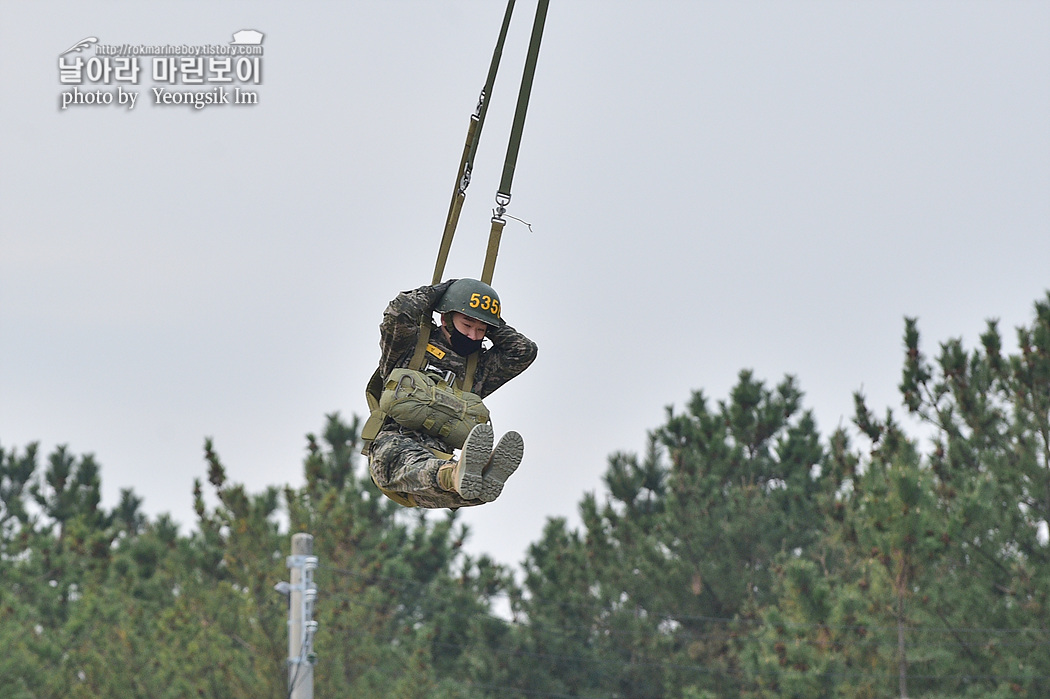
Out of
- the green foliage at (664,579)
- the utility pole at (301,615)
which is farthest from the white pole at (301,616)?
the green foliage at (664,579)

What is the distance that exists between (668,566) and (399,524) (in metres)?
7.41

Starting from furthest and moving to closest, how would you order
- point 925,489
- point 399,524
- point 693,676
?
point 399,524
point 693,676
point 925,489

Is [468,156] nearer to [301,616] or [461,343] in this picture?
[461,343]

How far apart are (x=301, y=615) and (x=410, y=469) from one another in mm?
9537

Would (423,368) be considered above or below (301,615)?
above

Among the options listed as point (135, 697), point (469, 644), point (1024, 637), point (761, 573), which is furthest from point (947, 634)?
point (135, 697)

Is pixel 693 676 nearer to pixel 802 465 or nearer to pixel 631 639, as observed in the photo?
pixel 631 639

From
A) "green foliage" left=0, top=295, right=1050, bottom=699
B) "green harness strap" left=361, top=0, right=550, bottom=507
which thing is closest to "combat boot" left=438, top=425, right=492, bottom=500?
"green harness strap" left=361, top=0, right=550, bottom=507

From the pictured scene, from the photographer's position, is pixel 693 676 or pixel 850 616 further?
pixel 693 676

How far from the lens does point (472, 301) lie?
10.3 m

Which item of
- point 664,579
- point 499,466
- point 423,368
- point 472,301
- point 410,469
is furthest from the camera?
point 664,579

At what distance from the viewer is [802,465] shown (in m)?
34.1

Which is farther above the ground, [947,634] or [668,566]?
[668,566]

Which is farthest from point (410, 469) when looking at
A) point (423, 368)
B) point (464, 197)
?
point (464, 197)
